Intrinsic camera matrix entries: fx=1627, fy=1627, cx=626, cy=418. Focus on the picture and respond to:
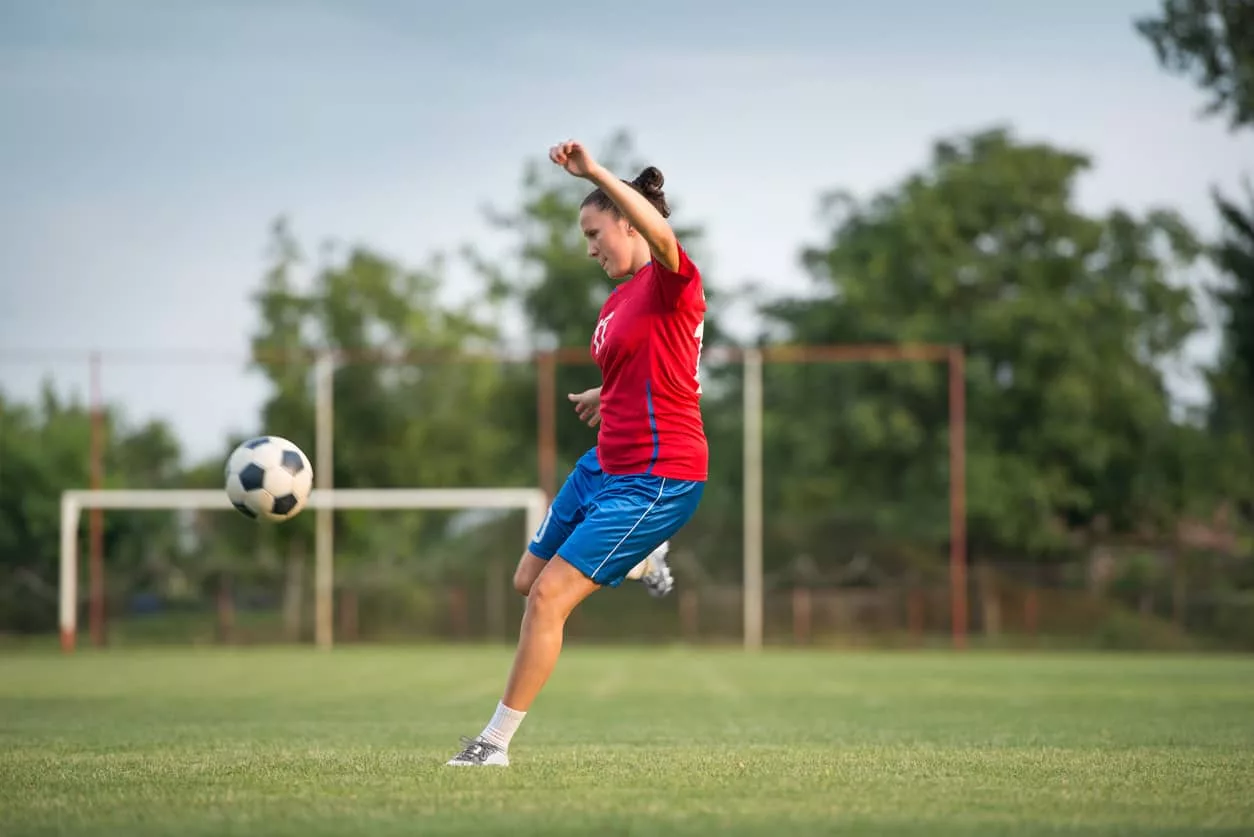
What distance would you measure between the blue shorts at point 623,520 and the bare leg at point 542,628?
6 cm

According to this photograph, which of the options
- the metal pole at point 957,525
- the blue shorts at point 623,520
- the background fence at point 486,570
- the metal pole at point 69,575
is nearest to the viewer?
the blue shorts at point 623,520

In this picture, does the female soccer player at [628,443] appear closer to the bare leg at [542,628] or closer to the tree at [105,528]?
the bare leg at [542,628]

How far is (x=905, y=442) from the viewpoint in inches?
1255

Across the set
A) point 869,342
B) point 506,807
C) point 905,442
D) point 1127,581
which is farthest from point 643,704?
point 869,342

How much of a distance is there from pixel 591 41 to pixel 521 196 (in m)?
9.10

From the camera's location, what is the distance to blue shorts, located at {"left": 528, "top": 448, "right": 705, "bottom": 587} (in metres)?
5.47

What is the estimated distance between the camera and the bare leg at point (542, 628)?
537 centimetres

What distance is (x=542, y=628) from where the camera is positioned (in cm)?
536

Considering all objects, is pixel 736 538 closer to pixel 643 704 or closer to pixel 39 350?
pixel 39 350

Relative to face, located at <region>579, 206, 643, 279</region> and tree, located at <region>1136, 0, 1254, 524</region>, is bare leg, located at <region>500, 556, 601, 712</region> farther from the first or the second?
tree, located at <region>1136, 0, 1254, 524</region>

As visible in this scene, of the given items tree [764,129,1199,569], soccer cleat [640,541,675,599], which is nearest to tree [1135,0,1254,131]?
tree [764,129,1199,569]

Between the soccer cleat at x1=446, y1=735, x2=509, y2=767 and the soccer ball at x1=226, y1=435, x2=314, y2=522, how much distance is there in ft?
5.74

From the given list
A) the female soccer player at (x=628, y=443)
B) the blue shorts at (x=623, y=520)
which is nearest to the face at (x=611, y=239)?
the female soccer player at (x=628, y=443)

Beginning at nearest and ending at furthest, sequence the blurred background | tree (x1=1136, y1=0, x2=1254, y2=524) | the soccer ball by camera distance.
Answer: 1. the soccer ball
2. the blurred background
3. tree (x1=1136, y1=0, x2=1254, y2=524)
